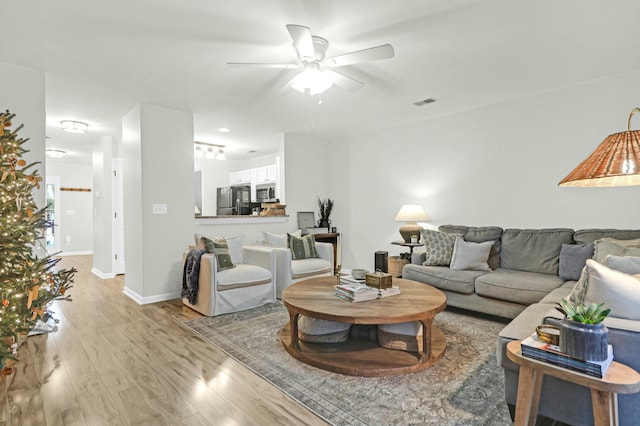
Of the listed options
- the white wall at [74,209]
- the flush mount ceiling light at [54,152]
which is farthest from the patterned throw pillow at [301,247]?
the white wall at [74,209]

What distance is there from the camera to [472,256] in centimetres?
369

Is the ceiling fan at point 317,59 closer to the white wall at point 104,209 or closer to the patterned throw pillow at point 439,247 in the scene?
the patterned throw pillow at point 439,247

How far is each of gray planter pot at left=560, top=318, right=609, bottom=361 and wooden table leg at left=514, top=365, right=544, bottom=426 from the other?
0.64 ft

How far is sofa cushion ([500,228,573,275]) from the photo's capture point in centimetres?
342

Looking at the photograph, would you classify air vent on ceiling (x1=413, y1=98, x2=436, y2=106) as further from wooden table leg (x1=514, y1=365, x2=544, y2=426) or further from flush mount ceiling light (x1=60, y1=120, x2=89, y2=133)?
flush mount ceiling light (x1=60, y1=120, x2=89, y2=133)

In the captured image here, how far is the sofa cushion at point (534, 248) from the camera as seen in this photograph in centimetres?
342

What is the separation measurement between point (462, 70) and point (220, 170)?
22.1 ft

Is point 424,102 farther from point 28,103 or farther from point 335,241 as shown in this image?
point 28,103

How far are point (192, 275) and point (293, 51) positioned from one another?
2612mm

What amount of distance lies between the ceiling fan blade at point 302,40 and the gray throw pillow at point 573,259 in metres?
3.05

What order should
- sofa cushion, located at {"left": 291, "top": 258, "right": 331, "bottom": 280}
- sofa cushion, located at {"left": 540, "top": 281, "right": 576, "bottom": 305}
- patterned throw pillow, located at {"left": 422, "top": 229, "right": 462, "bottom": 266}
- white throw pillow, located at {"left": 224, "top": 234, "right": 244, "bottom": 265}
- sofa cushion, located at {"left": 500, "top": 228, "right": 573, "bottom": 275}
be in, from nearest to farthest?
1. sofa cushion, located at {"left": 540, "top": 281, "right": 576, "bottom": 305}
2. sofa cushion, located at {"left": 500, "top": 228, "right": 573, "bottom": 275}
3. patterned throw pillow, located at {"left": 422, "top": 229, "right": 462, "bottom": 266}
4. white throw pillow, located at {"left": 224, "top": 234, "right": 244, "bottom": 265}
5. sofa cushion, located at {"left": 291, "top": 258, "right": 331, "bottom": 280}

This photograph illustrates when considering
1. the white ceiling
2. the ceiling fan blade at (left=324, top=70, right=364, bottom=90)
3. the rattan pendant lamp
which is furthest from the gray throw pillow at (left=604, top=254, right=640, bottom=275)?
the ceiling fan blade at (left=324, top=70, right=364, bottom=90)

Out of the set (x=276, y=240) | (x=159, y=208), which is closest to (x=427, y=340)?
(x=276, y=240)

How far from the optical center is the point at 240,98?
3.93 meters
